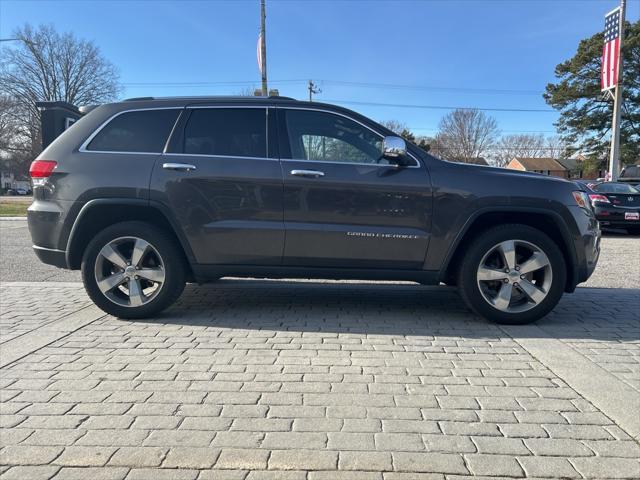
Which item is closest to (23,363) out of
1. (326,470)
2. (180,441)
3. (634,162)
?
(180,441)

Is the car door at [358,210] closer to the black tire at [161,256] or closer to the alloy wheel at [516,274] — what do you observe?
the alloy wheel at [516,274]

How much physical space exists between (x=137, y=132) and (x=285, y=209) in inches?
64.2

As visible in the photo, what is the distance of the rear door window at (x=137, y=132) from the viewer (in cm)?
440

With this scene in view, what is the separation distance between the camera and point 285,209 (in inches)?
168

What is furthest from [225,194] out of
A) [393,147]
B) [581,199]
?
[581,199]

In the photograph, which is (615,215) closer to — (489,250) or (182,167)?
(489,250)

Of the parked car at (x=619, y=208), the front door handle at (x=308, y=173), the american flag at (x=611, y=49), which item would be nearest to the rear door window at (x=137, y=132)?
the front door handle at (x=308, y=173)

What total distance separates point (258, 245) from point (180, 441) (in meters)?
2.15

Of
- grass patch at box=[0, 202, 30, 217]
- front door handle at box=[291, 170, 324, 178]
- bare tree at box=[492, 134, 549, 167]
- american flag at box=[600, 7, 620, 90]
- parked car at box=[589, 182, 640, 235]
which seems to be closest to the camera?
front door handle at box=[291, 170, 324, 178]

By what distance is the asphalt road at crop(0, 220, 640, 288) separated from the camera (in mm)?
6570

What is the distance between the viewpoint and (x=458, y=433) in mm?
2518

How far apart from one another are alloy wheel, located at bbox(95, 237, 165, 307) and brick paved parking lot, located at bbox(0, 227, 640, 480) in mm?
266

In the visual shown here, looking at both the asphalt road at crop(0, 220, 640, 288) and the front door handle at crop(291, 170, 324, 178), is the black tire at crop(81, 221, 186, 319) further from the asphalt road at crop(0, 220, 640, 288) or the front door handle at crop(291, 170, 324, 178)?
the asphalt road at crop(0, 220, 640, 288)

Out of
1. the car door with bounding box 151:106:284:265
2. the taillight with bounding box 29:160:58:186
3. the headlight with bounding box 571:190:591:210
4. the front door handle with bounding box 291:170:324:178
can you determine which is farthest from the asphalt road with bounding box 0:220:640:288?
the front door handle with bounding box 291:170:324:178
